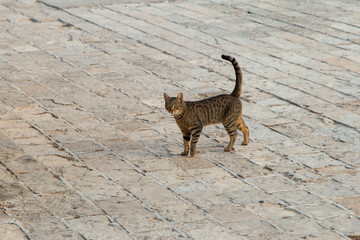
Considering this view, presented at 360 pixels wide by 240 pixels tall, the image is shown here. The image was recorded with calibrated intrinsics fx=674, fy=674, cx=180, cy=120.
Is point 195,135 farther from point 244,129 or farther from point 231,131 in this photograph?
point 244,129

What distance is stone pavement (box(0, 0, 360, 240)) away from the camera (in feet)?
21.9

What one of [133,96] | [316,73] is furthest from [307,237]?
[316,73]

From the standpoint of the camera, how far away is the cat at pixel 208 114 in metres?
8.00

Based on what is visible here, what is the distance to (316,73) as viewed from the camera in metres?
11.6

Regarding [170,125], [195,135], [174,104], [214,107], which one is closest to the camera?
[174,104]

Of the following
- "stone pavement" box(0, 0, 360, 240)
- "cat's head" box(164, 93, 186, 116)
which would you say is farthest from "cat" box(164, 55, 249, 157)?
"stone pavement" box(0, 0, 360, 240)

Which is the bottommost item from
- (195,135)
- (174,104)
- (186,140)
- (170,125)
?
(170,125)

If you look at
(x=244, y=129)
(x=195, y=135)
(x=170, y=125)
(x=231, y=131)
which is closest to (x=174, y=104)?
(x=195, y=135)

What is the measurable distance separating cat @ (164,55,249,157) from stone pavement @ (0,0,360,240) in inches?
10.9

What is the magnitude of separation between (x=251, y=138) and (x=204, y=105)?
1038mm

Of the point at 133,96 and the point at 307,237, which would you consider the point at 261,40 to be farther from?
the point at 307,237

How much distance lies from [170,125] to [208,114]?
4.27ft

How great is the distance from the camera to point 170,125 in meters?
9.34

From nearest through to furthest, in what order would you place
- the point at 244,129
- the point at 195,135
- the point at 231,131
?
the point at 195,135 < the point at 231,131 < the point at 244,129
